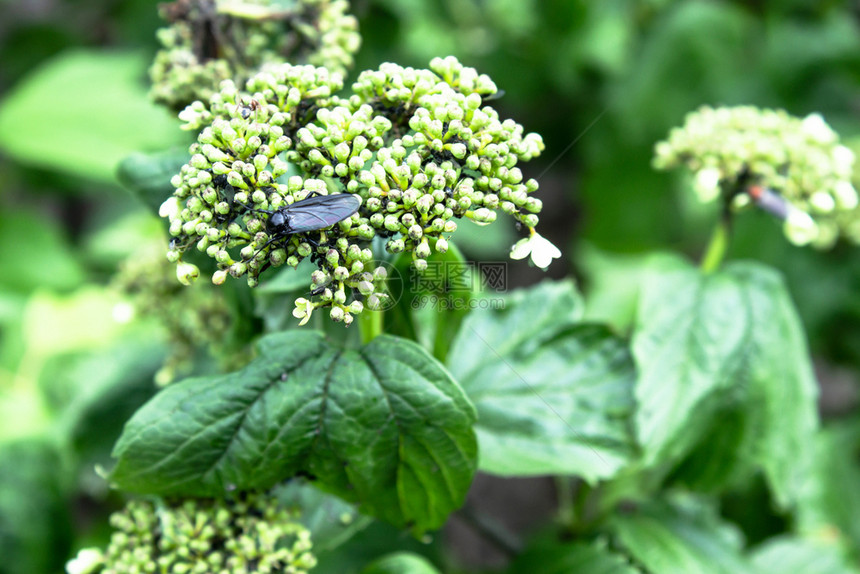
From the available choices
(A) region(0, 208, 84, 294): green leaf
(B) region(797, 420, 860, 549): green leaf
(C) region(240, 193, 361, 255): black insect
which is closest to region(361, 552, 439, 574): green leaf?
(C) region(240, 193, 361, 255): black insect

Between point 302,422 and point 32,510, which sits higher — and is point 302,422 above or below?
above

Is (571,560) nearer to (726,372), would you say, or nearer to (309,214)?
(726,372)

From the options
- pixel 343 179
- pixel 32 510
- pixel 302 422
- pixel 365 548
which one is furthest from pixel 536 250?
pixel 32 510

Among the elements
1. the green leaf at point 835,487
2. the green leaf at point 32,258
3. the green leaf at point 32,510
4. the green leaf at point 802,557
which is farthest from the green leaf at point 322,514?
the green leaf at point 32,258

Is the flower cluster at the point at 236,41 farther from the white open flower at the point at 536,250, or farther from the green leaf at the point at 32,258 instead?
the green leaf at the point at 32,258

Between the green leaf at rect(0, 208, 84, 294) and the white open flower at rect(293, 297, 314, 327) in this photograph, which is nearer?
the white open flower at rect(293, 297, 314, 327)

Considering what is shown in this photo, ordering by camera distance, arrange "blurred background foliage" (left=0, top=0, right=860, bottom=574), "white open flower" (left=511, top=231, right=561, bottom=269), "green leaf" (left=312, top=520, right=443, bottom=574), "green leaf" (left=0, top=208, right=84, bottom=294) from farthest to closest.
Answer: "green leaf" (left=0, top=208, right=84, bottom=294) < "blurred background foliage" (left=0, top=0, right=860, bottom=574) < "green leaf" (left=312, top=520, right=443, bottom=574) < "white open flower" (left=511, top=231, right=561, bottom=269)

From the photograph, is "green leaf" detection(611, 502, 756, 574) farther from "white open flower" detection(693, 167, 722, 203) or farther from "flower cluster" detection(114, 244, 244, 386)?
"flower cluster" detection(114, 244, 244, 386)
